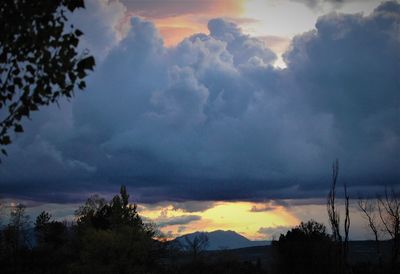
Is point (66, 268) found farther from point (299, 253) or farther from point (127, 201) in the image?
point (299, 253)

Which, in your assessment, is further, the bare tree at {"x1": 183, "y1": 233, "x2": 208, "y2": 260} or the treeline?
the bare tree at {"x1": 183, "y1": 233, "x2": 208, "y2": 260}

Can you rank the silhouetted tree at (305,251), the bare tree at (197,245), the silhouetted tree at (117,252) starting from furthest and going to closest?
1. the bare tree at (197,245)
2. the silhouetted tree at (305,251)
3. the silhouetted tree at (117,252)

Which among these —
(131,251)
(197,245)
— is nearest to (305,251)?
(131,251)

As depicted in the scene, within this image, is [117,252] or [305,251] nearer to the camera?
[117,252]

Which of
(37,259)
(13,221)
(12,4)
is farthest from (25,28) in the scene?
(13,221)

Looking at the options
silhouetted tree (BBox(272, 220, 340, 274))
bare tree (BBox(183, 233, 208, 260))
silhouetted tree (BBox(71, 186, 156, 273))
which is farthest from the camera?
bare tree (BBox(183, 233, 208, 260))

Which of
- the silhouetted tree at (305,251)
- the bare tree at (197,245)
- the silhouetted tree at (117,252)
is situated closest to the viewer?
the silhouetted tree at (117,252)

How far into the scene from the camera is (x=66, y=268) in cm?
6606

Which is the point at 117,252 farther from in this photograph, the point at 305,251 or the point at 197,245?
the point at 197,245

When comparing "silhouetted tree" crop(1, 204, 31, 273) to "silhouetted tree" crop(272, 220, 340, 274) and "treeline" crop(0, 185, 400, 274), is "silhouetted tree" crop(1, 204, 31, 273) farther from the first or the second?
"silhouetted tree" crop(272, 220, 340, 274)

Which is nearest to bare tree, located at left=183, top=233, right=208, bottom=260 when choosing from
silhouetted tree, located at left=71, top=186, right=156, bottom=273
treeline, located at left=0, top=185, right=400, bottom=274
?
treeline, located at left=0, top=185, right=400, bottom=274

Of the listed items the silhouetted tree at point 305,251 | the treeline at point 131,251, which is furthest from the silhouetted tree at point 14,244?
the silhouetted tree at point 305,251

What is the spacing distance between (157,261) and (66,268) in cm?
1112

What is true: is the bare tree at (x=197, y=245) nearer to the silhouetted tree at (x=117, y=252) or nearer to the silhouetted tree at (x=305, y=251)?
the silhouetted tree at (x=305, y=251)
